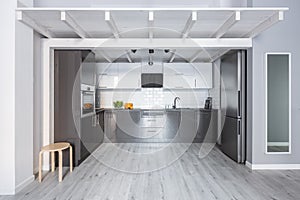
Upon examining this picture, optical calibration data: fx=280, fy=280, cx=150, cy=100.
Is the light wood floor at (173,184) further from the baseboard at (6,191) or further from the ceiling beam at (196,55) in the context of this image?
the ceiling beam at (196,55)

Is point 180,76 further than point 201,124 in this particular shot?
Yes

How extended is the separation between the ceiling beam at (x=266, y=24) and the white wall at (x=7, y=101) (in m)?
3.43

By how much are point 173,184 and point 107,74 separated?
4.85 m

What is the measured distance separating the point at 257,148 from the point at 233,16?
91.5 inches

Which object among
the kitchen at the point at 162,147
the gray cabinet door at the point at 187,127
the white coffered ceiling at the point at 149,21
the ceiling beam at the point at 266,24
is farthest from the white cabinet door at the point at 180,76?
the ceiling beam at the point at 266,24

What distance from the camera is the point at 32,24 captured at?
13.1ft

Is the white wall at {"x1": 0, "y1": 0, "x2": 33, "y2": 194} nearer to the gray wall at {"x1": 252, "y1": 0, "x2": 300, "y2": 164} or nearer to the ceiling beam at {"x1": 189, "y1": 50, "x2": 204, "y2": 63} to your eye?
the gray wall at {"x1": 252, "y1": 0, "x2": 300, "y2": 164}

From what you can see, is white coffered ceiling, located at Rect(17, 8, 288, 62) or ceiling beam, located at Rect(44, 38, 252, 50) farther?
ceiling beam, located at Rect(44, 38, 252, 50)

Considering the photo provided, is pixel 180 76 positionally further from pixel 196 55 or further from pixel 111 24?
pixel 111 24

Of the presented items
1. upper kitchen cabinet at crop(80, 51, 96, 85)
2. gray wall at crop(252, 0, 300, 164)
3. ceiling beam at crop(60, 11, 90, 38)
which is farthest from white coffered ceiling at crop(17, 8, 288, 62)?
upper kitchen cabinet at crop(80, 51, 96, 85)

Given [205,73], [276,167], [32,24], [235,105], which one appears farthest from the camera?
[205,73]

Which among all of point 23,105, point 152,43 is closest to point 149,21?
point 152,43

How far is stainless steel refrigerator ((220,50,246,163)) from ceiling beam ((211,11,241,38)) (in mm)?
786

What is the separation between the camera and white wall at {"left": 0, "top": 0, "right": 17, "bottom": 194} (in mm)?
3482
